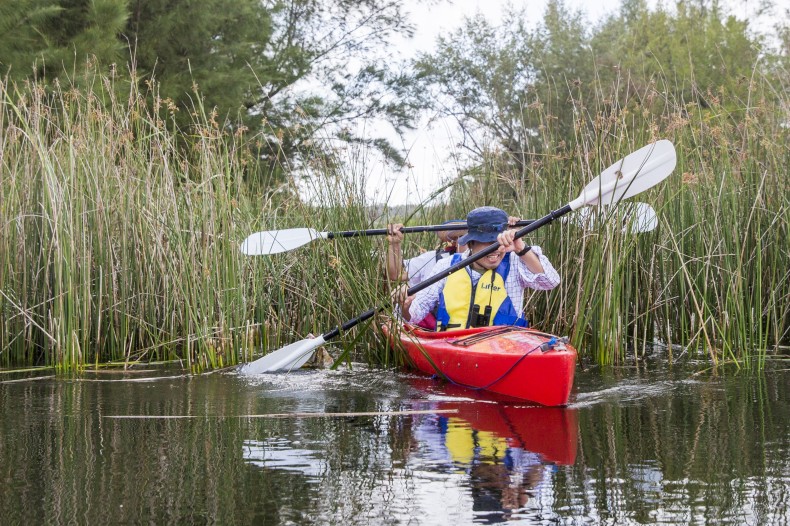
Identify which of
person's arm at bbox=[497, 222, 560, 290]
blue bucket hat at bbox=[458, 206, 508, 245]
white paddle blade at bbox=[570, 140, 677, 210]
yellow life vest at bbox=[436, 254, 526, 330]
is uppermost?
white paddle blade at bbox=[570, 140, 677, 210]

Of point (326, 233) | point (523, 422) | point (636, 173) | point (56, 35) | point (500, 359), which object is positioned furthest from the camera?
point (56, 35)

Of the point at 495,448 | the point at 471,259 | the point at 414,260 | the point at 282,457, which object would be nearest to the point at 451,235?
the point at 414,260

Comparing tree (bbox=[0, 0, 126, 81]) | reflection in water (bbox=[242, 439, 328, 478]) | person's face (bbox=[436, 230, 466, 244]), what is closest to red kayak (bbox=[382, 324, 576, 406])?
person's face (bbox=[436, 230, 466, 244])

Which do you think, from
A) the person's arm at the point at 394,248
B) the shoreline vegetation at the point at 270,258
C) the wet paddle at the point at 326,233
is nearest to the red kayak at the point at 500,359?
the shoreline vegetation at the point at 270,258

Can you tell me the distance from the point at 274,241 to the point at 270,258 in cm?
61

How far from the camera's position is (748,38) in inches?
1037

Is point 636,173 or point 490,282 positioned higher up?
point 636,173

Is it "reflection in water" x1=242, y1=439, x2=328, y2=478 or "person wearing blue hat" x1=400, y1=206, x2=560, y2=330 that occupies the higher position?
"person wearing blue hat" x1=400, y1=206, x2=560, y2=330

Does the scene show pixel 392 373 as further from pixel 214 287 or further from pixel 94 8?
pixel 94 8

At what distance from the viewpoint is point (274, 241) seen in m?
6.25

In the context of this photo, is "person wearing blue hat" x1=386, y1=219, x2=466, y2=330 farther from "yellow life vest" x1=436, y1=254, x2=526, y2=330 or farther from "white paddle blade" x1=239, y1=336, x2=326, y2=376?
"white paddle blade" x1=239, y1=336, x2=326, y2=376

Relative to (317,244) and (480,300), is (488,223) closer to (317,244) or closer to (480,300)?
(480,300)

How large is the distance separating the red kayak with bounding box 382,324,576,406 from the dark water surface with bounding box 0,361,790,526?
0.12 meters

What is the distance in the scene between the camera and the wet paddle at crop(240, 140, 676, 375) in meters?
5.49
